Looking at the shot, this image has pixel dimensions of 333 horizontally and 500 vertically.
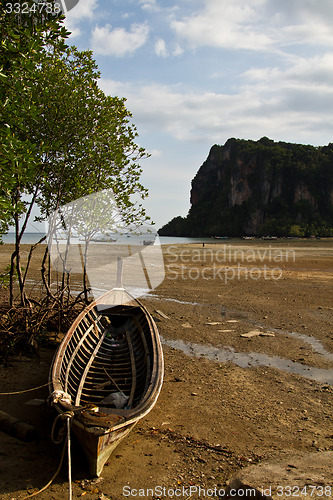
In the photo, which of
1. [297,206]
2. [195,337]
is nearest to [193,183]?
[297,206]

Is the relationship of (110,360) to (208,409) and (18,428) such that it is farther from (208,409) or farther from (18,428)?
(18,428)

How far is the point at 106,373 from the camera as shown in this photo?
20.6 ft

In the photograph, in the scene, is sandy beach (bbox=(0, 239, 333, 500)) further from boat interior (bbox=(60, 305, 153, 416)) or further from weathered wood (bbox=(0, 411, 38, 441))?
boat interior (bbox=(60, 305, 153, 416))

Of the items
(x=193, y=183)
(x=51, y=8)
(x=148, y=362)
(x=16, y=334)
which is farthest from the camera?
(x=193, y=183)

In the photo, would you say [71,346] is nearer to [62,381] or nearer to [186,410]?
[62,381]

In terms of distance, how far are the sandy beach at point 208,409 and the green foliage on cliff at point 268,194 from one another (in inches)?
3256

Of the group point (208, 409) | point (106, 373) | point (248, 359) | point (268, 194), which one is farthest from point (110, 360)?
point (268, 194)

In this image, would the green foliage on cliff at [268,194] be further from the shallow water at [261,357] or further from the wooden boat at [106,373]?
the wooden boat at [106,373]

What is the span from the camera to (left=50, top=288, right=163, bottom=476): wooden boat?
400 cm

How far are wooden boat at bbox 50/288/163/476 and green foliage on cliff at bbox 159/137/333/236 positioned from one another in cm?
8523

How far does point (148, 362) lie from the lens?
650cm

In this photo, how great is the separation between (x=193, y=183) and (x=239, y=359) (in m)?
154

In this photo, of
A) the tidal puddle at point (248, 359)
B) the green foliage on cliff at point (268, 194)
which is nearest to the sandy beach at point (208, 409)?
the tidal puddle at point (248, 359)

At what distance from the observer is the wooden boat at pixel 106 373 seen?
4.00 meters
